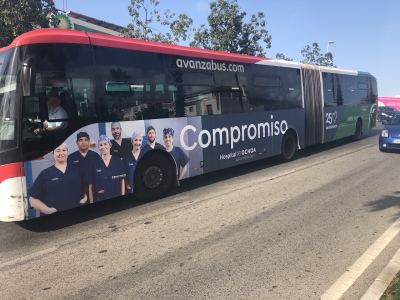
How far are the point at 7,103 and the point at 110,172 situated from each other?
2.05m

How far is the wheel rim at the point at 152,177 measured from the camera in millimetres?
6969

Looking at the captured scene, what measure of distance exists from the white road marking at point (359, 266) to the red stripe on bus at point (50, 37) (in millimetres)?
5378

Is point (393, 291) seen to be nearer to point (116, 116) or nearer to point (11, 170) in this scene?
point (116, 116)

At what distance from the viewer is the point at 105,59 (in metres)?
6.17

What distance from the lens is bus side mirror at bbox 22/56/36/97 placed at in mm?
4961

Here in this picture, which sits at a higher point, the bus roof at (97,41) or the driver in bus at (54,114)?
the bus roof at (97,41)

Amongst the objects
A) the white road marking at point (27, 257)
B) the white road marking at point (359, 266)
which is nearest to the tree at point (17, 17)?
the white road marking at point (27, 257)

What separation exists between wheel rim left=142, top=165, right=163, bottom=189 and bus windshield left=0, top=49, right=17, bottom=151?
260 centimetres

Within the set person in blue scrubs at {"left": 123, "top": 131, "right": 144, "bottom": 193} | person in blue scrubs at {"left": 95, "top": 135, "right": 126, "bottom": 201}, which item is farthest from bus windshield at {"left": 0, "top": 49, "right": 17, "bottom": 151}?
person in blue scrubs at {"left": 123, "top": 131, "right": 144, "bottom": 193}

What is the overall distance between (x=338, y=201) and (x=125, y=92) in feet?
15.7

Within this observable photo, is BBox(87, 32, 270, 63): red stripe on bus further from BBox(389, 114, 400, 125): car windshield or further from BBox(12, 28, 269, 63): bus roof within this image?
BBox(389, 114, 400, 125): car windshield

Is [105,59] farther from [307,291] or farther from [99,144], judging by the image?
[307,291]

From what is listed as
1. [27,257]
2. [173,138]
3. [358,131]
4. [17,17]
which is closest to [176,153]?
[173,138]

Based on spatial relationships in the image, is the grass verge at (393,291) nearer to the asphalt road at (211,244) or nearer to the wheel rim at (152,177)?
the asphalt road at (211,244)
